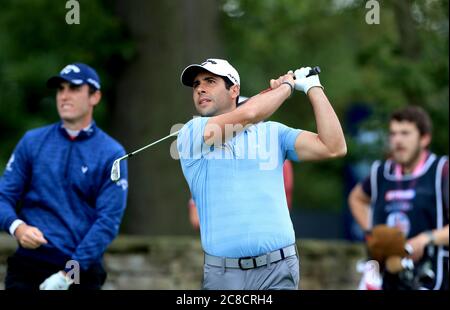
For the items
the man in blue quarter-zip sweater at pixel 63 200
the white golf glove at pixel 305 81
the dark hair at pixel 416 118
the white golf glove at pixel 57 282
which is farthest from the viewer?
the dark hair at pixel 416 118

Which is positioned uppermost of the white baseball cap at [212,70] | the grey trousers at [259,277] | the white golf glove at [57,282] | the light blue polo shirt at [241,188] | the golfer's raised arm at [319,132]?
the white baseball cap at [212,70]

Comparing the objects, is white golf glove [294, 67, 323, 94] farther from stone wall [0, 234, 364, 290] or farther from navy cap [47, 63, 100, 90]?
stone wall [0, 234, 364, 290]

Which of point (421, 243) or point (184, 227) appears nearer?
point (421, 243)

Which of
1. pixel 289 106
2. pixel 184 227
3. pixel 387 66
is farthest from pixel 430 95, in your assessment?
pixel 289 106

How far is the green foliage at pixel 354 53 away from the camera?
14031mm

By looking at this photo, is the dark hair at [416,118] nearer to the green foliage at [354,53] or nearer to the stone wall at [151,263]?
the green foliage at [354,53]

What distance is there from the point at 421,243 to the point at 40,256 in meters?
2.87

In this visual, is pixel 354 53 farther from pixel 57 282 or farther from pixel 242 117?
pixel 242 117

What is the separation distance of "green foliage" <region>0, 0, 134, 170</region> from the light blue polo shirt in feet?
25.7

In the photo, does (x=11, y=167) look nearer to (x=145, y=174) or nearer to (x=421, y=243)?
(x=421, y=243)

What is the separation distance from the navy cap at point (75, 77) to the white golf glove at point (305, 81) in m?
2.04

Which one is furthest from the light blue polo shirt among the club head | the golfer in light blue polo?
the club head

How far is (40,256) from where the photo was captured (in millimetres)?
8297

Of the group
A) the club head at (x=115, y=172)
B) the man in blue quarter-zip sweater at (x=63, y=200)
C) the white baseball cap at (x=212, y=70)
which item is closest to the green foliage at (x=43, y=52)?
the man in blue quarter-zip sweater at (x=63, y=200)
